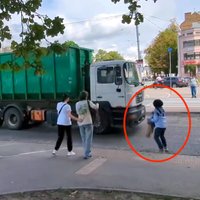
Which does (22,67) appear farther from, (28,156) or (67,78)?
(67,78)

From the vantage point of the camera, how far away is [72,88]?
497 inches

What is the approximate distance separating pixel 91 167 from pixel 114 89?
14.1 ft

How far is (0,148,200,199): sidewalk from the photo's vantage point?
638 cm

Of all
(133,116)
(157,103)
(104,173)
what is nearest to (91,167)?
(104,173)

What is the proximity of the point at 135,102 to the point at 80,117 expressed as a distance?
3.76 metres

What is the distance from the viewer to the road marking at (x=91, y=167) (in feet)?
24.3

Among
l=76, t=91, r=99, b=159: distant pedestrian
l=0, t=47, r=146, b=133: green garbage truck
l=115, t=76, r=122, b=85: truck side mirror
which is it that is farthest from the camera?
l=0, t=47, r=146, b=133: green garbage truck

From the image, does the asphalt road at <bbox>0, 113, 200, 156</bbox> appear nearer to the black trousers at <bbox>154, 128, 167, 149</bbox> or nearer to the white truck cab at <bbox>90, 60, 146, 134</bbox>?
the black trousers at <bbox>154, 128, 167, 149</bbox>

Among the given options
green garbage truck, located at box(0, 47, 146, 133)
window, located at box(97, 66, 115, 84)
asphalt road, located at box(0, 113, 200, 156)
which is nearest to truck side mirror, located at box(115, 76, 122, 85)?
green garbage truck, located at box(0, 47, 146, 133)

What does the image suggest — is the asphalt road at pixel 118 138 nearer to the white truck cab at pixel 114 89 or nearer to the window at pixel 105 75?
the white truck cab at pixel 114 89

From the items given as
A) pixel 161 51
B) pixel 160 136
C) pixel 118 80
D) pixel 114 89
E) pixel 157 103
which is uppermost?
pixel 161 51

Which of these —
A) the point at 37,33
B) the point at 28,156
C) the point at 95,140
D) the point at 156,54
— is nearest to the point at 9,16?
the point at 37,33

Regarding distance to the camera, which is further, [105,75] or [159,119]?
[105,75]

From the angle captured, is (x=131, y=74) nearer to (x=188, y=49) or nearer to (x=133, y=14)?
(x=133, y=14)
